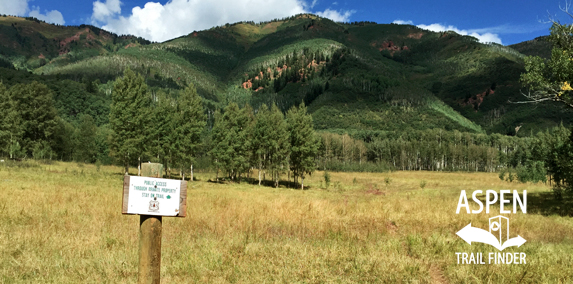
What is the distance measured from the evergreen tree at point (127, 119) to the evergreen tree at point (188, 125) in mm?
4148

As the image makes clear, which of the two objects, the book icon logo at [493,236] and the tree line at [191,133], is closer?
the book icon logo at [493,236]

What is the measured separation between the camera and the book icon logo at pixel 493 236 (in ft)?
32.8

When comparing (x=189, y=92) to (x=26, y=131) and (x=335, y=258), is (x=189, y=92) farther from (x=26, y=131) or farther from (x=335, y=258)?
(x=335, y=258)

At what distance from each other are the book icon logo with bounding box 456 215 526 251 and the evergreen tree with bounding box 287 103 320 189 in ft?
114

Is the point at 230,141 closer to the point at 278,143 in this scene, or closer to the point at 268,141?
the point at 268,141

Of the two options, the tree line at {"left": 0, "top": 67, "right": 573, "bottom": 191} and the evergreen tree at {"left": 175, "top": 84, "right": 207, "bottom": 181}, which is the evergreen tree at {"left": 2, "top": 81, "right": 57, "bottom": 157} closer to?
the tree line at {"left": 0, "top": 67, "right": 573, "bottom": 191}

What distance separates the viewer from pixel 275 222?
36.9 feet

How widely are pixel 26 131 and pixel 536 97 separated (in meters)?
68.6

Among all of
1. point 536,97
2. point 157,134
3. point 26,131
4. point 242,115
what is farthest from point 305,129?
point 26,131

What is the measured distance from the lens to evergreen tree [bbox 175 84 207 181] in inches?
1591

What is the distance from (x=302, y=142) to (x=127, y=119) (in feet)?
79.4

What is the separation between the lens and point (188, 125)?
40.8 metres
